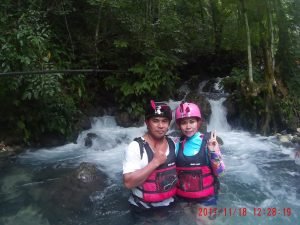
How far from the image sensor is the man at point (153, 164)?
9.13ft

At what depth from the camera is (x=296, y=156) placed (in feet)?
23.6

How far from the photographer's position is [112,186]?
5.50 metres

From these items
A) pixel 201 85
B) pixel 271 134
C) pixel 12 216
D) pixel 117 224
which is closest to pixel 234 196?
pixel 117 224

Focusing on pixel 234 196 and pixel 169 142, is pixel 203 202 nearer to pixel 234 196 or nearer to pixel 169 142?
pixel 169 142

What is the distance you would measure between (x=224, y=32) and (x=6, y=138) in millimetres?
8931

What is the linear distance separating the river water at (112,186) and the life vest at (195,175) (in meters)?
0.30

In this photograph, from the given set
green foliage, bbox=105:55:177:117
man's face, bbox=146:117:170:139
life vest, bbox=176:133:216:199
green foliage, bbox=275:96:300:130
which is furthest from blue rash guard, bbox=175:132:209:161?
green foliage, bbox=275:96:300:130

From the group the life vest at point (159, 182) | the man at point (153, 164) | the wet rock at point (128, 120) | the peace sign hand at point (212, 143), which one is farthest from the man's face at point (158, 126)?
the wet rock at point (128, 120)

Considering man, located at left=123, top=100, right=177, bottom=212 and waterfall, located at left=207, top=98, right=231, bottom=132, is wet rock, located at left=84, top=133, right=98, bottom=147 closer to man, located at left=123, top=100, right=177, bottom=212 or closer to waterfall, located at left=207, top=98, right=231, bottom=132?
waterfall, located at left=207, top=98, right=231, bottom=132

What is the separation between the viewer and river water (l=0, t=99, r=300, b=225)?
4402 mm

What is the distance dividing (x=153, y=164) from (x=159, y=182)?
0.96ft
